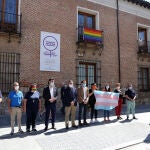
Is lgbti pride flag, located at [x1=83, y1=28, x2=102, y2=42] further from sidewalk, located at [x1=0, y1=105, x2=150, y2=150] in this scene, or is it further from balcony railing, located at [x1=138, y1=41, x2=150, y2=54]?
sidewalk, located at [x1=0, y1=105, x2=150, y2=150]

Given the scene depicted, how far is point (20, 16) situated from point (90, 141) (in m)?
8.21

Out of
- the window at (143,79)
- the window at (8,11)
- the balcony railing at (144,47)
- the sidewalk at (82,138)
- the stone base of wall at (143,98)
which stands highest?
the window at (8,11)

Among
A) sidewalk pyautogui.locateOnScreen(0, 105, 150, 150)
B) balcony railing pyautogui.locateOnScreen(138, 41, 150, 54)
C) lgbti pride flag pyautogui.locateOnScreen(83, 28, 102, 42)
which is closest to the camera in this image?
sidewalk pyautogui.locateOnScreen(0, 105, 150, 150)

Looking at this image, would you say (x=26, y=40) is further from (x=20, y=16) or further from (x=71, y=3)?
(x=71, y=3)

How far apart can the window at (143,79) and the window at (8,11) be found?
1067 cm

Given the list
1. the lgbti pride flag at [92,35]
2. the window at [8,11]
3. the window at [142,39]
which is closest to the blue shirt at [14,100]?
the window at [8,11]

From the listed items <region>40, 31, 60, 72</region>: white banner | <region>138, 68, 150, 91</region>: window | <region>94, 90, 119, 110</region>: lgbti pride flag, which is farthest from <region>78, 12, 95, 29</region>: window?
<region>94, 90, 119, 110</region>: lgbti pride flag

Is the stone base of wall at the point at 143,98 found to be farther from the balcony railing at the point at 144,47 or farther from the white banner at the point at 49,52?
the white banner at the point at 49,52

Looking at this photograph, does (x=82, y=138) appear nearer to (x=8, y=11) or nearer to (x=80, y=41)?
(x=80, y=41)

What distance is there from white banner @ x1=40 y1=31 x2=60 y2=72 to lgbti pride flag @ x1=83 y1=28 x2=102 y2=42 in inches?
77.2

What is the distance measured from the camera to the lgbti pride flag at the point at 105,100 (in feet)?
32.2

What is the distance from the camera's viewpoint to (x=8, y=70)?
11.5m

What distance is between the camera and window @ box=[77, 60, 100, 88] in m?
14.2

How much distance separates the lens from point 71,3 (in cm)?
1405
